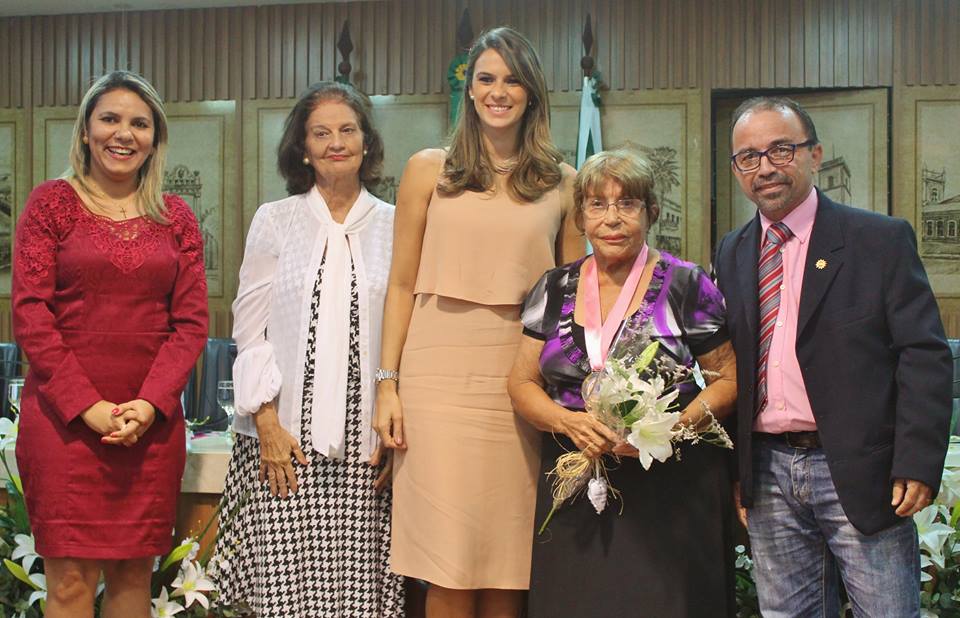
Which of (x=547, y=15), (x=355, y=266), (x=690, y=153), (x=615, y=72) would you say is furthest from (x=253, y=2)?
(x=355, y=266)

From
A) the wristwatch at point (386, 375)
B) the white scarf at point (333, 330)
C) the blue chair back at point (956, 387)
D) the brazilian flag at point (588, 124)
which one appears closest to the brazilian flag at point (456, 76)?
the brazilian flag at point (588, 124)

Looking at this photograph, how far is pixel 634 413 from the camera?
210 cm

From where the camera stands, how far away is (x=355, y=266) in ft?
9.39

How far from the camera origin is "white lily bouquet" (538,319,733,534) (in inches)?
82.2

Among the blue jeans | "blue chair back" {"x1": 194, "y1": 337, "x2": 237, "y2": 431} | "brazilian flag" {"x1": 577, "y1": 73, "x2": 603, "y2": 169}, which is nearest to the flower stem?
the blue jeans

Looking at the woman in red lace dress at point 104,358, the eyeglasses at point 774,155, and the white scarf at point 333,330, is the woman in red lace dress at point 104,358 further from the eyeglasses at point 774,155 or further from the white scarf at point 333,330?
the eyeglasses at point 774,155

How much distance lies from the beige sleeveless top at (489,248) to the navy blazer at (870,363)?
63 centimetres

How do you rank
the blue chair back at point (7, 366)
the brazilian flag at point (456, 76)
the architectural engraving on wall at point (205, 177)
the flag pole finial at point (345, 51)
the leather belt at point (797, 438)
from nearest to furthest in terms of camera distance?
the leather belt at point (797, 438), the blue chair back at point (7, 366), the brazilian flag at point (456, 76), the flag pole finial at point (345, 51), the architectural engraving on wall at point (205, 177)

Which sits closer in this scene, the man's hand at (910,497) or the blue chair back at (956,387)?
the man's hand at (910,497)

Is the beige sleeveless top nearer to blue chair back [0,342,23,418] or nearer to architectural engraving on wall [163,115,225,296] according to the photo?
blue chair back [0,342,23,418]

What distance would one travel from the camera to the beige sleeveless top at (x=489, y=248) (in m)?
2.62

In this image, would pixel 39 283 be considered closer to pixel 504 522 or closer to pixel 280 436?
pixel 280 436

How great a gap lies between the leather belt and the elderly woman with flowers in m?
0.12

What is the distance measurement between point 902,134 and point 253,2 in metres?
4.68
